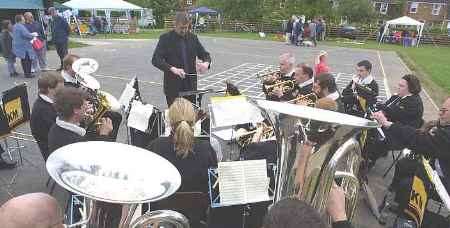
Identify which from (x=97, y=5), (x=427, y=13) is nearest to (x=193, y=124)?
(x=97, y=5)

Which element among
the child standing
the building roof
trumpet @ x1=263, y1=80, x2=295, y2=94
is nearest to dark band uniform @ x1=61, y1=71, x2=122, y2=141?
trumpet @ x1=263, y1=80, x2=295, y2=94

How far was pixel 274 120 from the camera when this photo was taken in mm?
2748

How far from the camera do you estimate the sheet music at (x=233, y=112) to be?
378 cm

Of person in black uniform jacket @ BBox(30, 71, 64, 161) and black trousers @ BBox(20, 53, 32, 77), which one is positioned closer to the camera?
person in black uniform jacket @ BBox(30, 71, 64, 161)

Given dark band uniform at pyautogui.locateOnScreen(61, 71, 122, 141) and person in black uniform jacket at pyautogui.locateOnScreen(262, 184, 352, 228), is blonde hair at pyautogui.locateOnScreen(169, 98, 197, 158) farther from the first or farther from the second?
person in black uniform jacket at pyautogui.locateOnScreen(262, 184, 352, 228)

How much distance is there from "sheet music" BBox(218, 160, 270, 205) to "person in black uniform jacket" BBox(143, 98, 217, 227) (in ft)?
0.98

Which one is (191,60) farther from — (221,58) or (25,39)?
(221,58)

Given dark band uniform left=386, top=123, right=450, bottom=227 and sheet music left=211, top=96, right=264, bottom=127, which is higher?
sheet music left=211, top=96, right=264, bottom=127

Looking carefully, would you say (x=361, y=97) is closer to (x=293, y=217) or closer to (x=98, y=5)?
(x=293, y=217)

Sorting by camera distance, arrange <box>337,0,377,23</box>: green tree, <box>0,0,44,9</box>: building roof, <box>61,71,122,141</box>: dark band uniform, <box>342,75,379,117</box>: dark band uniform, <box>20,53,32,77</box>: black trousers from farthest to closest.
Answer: <box>337,0,377,23</box>: green tree, <box>0,0,44,9</box>: building roof, <box>20,53,32,77</box>: black trousers, <box>342,75,379,117</box>: dark band uniform, <box>61,71,122,141</box>: dark band uniform

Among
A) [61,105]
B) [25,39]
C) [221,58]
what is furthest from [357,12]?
[61,105]

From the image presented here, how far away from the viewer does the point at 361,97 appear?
18.8 ft

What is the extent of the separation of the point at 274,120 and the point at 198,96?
3051mm

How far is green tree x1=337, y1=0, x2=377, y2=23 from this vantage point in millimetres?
40188
